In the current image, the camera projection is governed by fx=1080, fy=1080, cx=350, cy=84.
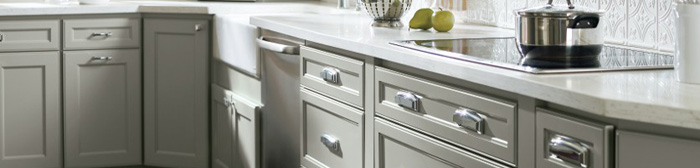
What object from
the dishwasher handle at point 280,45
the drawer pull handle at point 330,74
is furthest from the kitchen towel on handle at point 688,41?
the dishwasher handle at point 280,45

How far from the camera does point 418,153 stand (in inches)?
93.1

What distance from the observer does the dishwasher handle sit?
3.15m

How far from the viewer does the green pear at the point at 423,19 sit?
119 inches

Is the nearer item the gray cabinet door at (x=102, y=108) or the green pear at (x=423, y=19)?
the green pear at (x=423, y=19)

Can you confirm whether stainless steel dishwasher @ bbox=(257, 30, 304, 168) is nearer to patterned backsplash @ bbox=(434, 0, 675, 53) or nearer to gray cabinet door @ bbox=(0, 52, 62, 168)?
patterned backsplash @ bbox=(434, 0, 675, 53)

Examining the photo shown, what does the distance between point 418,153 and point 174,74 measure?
6.64 ft

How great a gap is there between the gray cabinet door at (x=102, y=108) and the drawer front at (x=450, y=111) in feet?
6.17

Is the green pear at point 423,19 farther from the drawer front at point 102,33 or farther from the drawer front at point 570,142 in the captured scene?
the drawer front at point 102,33

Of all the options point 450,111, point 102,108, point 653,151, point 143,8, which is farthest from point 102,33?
point 653,151

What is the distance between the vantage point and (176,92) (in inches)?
166

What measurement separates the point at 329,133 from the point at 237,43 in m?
0.87

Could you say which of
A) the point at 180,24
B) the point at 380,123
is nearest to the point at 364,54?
the point at 380,123

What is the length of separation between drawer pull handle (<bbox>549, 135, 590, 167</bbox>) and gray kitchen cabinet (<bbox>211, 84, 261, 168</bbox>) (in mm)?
1785

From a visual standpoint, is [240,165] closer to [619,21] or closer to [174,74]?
[174,74]
